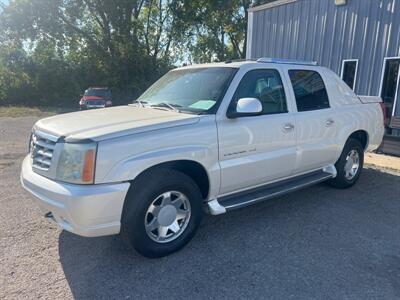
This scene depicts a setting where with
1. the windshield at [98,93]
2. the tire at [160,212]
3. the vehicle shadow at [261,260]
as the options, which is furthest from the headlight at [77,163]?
the windshield at [98,93]

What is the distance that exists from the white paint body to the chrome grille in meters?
0.09

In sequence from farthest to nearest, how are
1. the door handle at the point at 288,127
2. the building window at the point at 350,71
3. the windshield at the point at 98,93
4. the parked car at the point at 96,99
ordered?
the windshield at the point at 98,93, the parked car at the point at 96,99, the building window at the point at 350,71, the door handle at the point at 288,127

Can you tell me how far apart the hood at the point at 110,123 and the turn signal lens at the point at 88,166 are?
13 centimetres

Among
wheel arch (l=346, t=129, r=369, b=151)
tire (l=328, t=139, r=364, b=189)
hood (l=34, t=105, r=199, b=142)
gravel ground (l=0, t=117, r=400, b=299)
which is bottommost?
gravel ground (l=0, t=117, r=400, b=299)

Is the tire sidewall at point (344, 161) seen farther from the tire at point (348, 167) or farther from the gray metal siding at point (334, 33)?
the gray metal siding at point (334, 33)

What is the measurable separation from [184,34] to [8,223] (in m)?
28.4

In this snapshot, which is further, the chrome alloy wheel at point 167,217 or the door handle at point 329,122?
the door handle at point 329,122

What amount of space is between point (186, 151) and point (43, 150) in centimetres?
135

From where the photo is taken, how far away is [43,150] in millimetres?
3174

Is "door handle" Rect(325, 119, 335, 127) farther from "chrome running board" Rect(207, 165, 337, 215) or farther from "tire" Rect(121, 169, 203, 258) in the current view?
"tire" Rect(121, 169, 203, 258)

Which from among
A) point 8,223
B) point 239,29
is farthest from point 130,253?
point 239,29

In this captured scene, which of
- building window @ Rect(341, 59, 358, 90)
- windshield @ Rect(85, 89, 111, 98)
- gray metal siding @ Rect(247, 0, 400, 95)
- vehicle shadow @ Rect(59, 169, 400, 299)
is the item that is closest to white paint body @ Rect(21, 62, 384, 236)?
vehicle shadow @ Rect(59, 169, 400, 299)

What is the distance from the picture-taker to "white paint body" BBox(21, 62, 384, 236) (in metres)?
2.85

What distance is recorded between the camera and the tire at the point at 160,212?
10.0ft
